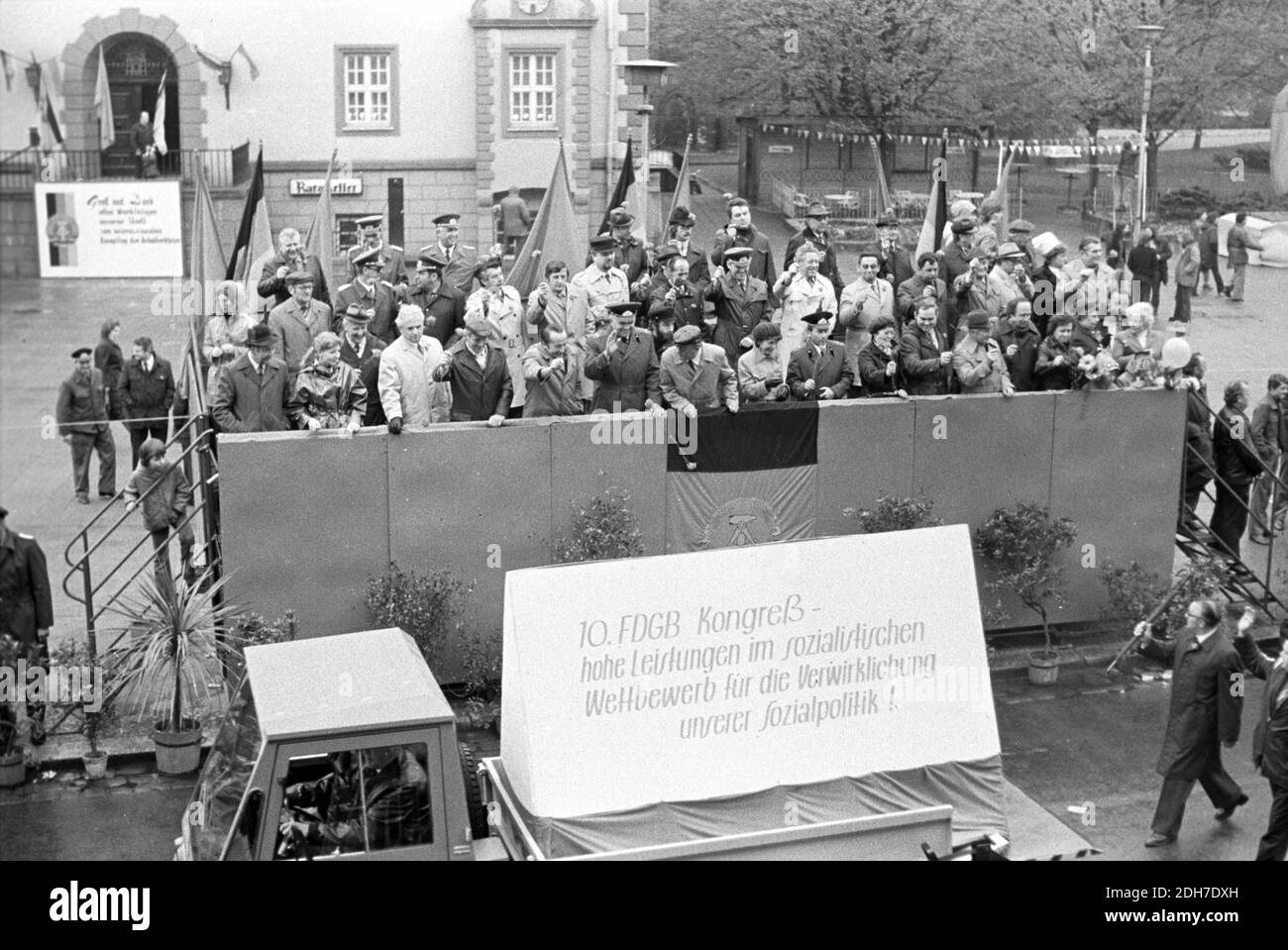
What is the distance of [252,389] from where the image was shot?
1391cm

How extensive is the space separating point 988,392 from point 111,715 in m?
8.43

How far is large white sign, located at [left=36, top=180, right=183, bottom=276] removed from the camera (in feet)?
78.8

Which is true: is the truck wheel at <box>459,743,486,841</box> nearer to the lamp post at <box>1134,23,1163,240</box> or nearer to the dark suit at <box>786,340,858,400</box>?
the dark suit at <box>786,340,858,400</box>

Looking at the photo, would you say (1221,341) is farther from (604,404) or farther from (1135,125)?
(604,404)

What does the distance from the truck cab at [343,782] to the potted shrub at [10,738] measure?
4.16m

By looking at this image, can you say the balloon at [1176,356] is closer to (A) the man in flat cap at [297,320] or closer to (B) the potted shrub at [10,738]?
(A) the man in flat cap at [297,320]

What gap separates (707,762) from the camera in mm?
9688

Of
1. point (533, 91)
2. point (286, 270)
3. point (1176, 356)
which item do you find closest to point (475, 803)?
point (286, 270)

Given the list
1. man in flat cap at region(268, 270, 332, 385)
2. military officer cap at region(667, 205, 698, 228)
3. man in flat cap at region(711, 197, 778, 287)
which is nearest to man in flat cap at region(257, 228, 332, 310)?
man in flat cap at region(268, 270, 332, 385)

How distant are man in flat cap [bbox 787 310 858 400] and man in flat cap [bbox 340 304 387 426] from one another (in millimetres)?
3801

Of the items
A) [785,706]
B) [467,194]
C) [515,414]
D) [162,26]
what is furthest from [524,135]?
[785,706]

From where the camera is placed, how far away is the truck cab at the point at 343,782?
8.58 m

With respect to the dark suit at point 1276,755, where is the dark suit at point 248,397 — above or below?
above

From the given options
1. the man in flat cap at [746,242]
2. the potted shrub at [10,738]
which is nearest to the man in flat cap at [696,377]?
the man in flat cap at [746,242]
